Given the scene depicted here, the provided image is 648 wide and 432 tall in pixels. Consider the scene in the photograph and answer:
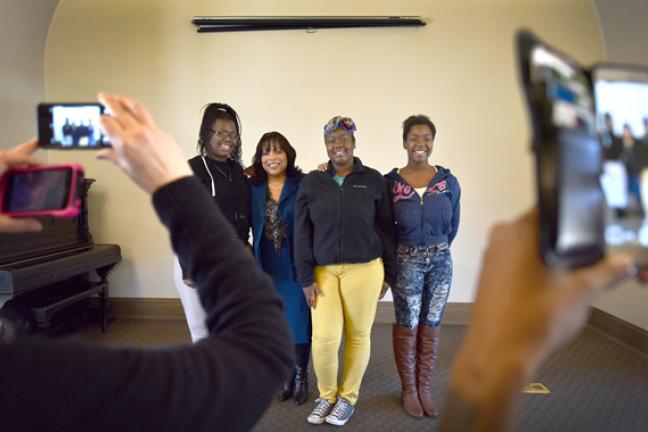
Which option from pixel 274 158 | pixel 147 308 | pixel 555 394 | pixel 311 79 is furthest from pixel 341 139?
pixel 147 308

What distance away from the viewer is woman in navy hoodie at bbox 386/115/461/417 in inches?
81.7

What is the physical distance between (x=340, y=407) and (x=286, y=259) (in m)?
0.84

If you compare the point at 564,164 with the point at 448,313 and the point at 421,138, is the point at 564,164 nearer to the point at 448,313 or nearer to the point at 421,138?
the point at 421,138

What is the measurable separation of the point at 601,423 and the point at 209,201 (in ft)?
7.92

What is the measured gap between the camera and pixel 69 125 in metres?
0.67

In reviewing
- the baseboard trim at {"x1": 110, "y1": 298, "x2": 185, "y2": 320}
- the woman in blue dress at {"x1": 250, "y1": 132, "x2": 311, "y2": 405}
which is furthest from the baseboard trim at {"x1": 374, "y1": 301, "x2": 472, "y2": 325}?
the baseboard trim at {"x1": 110, "y1": 298, "x2": 185, "y2": 320}

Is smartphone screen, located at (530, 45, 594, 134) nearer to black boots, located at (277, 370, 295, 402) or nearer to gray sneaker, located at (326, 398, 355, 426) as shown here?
gray sneaker, located at (326, 398, 355, 426)

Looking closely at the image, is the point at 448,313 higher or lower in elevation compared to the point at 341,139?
lower

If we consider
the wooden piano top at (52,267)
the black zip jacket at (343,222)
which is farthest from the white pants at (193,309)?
the wooden piano top at (52,267)

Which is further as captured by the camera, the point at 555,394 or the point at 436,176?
the point at 555,394

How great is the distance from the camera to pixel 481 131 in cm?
317

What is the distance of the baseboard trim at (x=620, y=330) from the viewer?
9.00ft

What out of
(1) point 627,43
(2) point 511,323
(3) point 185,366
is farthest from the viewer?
(1) point 627,43

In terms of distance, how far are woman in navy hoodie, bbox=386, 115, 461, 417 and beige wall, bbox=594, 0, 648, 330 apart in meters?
1.48
